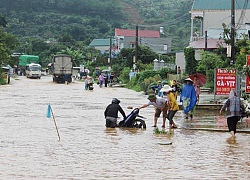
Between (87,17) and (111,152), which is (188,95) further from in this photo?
(87,17)

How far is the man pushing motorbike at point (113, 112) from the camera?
2092 centimetres

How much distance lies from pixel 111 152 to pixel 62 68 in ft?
170

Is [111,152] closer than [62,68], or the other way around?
[111,152]

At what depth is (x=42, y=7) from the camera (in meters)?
180

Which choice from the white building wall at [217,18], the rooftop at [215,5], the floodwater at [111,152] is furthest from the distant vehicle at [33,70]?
the floodwater at [111,152]

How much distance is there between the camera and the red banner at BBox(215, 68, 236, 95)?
2666 centimetres

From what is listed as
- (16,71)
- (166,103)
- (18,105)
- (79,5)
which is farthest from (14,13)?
(166,103)

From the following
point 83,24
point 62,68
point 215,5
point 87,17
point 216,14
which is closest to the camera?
point 216,14

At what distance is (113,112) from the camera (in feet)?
68.9

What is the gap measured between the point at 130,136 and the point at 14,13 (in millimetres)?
154098

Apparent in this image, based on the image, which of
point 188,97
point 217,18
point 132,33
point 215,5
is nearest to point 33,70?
point 215,5

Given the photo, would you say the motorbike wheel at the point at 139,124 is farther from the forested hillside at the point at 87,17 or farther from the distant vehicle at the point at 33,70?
the forested hillside at the point at 87,17

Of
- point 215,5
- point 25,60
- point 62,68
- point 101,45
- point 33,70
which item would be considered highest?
point 215,5

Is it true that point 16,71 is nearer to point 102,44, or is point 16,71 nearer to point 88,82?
point 102,44
